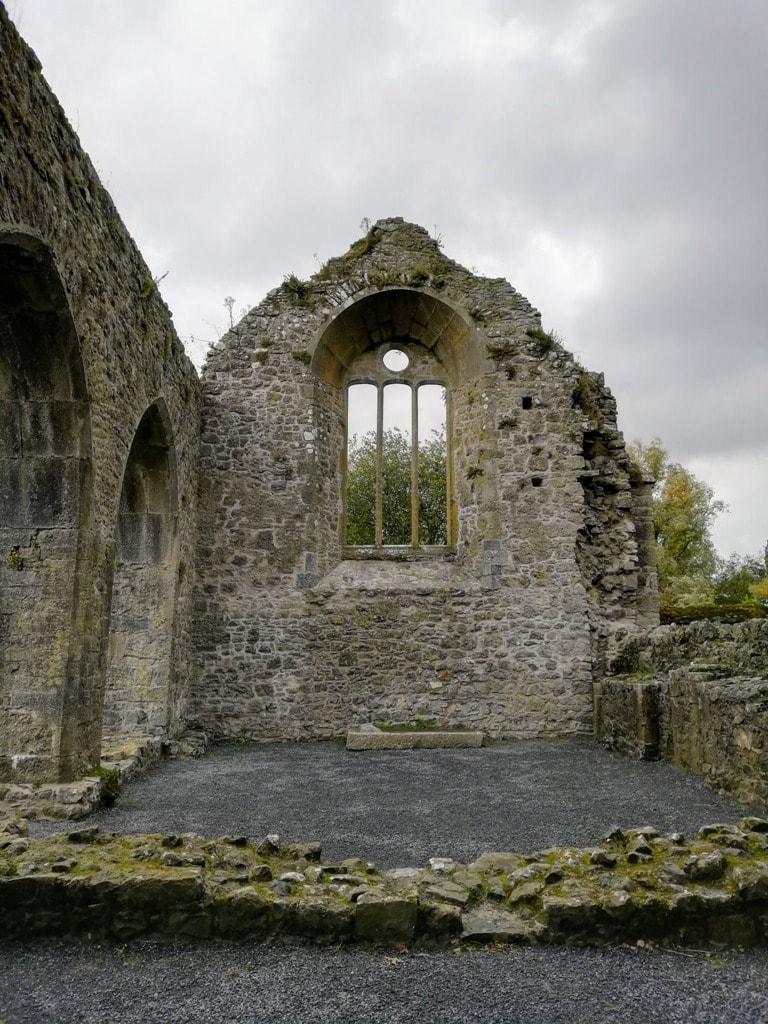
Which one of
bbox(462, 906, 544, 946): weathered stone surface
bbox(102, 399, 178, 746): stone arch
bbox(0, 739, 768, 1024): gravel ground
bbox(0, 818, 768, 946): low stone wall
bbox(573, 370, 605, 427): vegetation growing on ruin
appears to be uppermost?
bbox(573, 370, 605, 427): vegetation growing on ruin

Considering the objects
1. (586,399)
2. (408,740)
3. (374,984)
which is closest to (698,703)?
(408,740)

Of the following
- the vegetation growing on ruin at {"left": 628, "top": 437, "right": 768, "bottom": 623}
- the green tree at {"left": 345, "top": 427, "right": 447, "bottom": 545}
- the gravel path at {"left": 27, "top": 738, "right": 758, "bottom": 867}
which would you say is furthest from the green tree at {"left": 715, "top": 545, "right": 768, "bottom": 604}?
the gravel path at {"left": 27, "top": 738, "right": 758, "bottom": 867}

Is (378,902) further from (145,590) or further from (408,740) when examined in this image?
(145,590)

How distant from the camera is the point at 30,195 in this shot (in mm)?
4746

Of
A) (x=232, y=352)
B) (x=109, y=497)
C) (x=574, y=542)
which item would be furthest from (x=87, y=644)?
(x=574, y=542)

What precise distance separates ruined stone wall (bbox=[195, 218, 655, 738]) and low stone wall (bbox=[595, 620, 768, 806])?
1277 mm

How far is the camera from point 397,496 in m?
21.0

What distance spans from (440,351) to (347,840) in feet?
27.8

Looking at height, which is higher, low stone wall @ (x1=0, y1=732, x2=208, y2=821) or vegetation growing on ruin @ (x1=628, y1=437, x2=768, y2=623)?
vegetation growing on ruin @ (x1=628, y1=437, x2=768, y2=623)

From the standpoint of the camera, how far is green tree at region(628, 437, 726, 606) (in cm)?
2622

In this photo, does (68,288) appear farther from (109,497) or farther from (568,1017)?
(568,1017)

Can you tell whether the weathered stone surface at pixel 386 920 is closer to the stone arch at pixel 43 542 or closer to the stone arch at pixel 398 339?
the stone arch at pixel 43 542

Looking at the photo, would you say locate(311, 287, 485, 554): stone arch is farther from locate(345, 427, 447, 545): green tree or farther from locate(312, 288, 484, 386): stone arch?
locate(345, 427, 447, 545): green tree

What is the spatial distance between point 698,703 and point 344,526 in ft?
19.0
